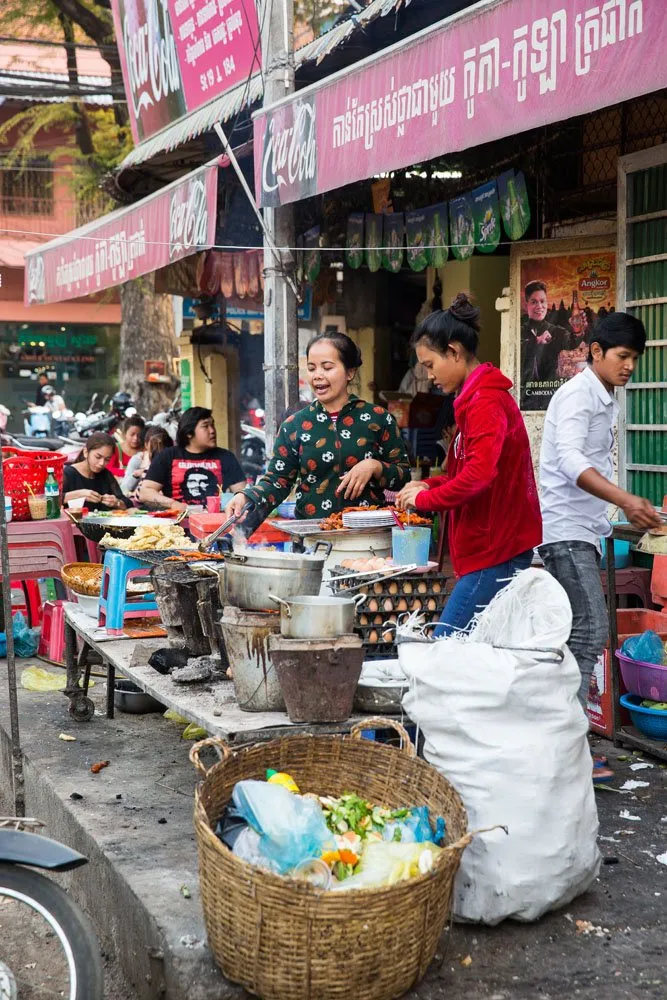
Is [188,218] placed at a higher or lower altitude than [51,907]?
higher

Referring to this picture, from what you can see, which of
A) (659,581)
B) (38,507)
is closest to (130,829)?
(659,581)

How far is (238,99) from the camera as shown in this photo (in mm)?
8617

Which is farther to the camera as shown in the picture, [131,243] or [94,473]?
[131,243]

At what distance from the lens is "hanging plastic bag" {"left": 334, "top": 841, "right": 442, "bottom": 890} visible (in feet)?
9.77

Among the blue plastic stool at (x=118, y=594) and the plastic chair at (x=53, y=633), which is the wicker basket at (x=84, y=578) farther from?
the plastic chair at (x=53, y=633)

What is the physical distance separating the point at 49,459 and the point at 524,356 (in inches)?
146

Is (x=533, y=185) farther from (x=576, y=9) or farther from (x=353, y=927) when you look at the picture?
(x=353, y=927)

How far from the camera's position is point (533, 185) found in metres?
8.15

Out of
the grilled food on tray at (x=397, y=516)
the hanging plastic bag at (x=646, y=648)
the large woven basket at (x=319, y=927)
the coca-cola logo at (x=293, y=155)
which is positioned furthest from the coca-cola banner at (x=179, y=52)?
the large woven basket at (x=319, y=927)

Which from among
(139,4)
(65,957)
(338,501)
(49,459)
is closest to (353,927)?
(65,957)

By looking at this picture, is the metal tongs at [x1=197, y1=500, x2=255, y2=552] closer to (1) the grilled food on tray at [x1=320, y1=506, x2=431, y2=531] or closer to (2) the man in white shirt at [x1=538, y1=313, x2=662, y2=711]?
(1) the grilled food on tray at [x1=320, y1=506, x2=431, y2=531]

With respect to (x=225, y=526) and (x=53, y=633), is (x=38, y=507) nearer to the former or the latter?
Answer: (x=53, y=633)

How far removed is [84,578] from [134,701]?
75cm

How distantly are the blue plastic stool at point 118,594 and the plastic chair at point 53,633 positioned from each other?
1.92 metres
